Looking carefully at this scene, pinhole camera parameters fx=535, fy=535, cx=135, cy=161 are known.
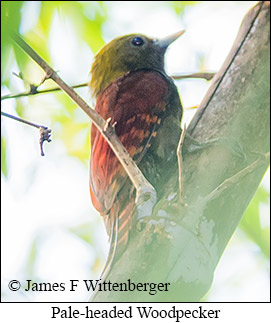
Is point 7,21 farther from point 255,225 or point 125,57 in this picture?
point 255,225

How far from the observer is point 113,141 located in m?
2.17

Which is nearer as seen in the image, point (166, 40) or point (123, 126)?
point (123, 126)

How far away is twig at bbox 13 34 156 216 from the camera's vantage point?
2.08 meters

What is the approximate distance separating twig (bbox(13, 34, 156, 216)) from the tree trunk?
127 millimetres

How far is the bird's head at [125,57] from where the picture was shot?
3.59 meters

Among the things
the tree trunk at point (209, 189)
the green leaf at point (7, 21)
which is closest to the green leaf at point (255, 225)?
the tree trunk at point (209, 189)

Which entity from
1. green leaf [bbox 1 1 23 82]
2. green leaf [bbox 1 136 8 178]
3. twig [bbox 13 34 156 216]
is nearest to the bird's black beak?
green leaf [bbox 1 1 23 82]

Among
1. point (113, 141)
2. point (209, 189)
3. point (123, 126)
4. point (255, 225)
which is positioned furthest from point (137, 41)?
point (113, 141)

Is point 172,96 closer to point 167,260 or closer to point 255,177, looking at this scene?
point 255,177

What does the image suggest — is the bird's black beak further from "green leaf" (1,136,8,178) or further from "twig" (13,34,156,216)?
"twig" (13,34,156,216)

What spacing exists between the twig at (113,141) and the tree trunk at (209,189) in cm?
13
